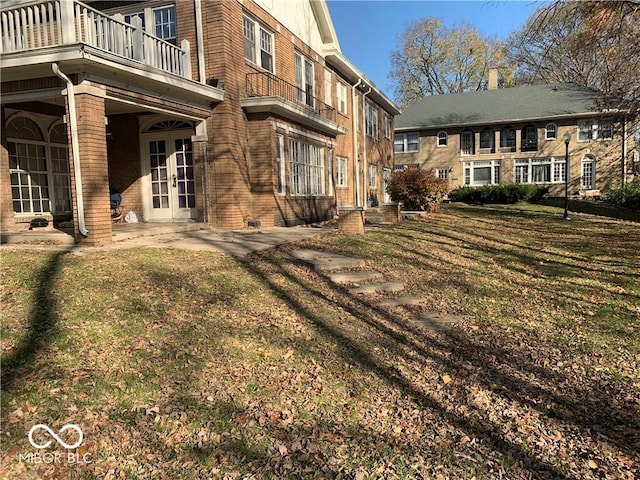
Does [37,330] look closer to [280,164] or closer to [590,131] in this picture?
[280,164]

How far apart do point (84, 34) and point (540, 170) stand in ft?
109

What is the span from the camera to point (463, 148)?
121 feet

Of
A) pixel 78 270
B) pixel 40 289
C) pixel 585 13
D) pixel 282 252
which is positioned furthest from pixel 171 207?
pixel 585 13

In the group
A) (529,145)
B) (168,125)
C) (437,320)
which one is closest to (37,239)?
(168,125)

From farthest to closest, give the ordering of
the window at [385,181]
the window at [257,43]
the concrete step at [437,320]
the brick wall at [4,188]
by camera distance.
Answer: the window at [385,181]
the window at [257,43]
the brick wall at [4,188]
the concrete step at [437,320]

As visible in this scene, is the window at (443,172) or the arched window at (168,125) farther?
the window at (443,172)

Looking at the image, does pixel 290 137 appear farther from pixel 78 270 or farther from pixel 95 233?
pixel 78 270

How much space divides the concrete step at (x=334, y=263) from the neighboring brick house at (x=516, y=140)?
98.7 feet

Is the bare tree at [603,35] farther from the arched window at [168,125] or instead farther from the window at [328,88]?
the arched window at [168,125]

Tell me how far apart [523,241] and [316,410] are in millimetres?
10291

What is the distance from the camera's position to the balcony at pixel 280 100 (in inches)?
481

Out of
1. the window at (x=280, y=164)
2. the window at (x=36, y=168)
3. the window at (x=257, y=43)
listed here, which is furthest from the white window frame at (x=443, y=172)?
the window at (x=36, y=168)

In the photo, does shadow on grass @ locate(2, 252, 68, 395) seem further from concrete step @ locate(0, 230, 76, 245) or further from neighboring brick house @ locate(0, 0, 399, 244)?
neighboring brick house @ locate(0, 0, 399, 244)
